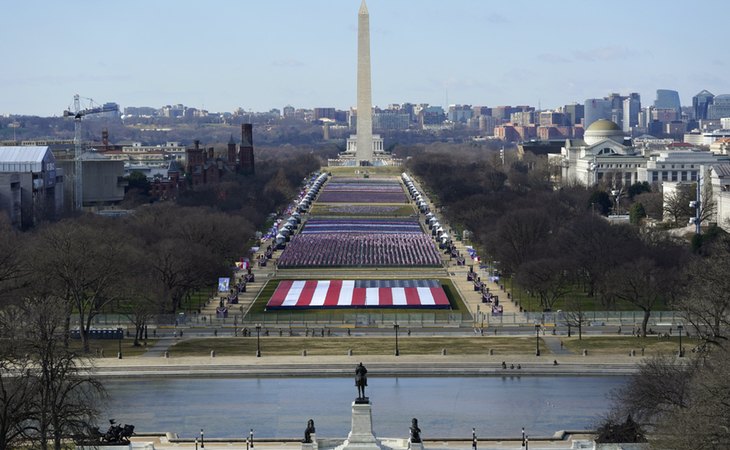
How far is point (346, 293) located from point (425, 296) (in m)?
4.19

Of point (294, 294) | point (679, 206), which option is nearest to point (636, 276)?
point (294, 294)

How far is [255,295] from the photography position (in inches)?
2908

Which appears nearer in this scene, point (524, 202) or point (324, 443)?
point (324, 443)

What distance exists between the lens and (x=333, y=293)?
7412 cm

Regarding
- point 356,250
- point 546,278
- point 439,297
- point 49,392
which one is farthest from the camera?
point 356,250

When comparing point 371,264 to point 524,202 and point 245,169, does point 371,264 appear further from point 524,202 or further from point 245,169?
point 245,169

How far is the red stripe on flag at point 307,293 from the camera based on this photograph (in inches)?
2776

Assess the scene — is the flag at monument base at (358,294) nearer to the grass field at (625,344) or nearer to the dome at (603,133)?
the grass field at (625,344)

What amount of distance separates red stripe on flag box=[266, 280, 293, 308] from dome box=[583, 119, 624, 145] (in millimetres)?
90675

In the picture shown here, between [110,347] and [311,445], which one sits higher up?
[311,445]

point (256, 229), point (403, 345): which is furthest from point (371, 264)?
point (403, 345)

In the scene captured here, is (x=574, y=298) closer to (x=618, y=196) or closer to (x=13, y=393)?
(x=13, y=393)

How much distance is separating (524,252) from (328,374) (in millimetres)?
29651

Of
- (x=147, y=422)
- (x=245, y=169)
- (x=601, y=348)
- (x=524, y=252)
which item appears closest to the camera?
(x=147, y=422)
